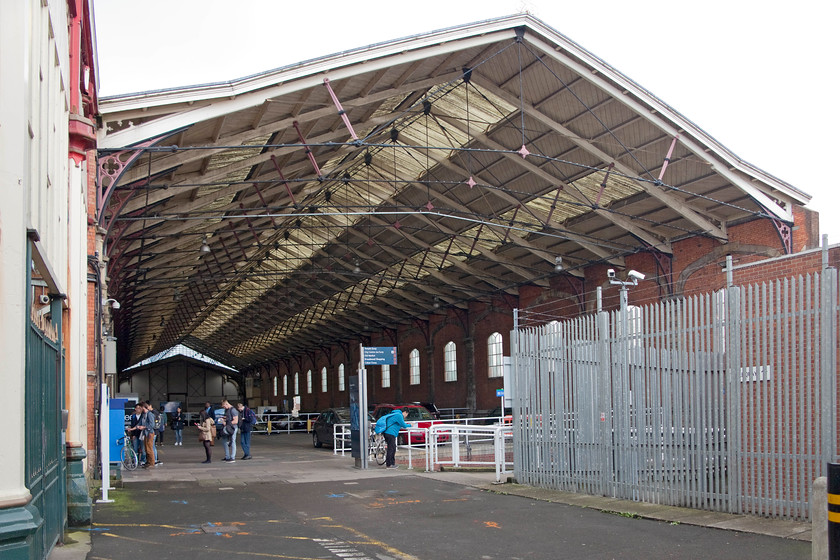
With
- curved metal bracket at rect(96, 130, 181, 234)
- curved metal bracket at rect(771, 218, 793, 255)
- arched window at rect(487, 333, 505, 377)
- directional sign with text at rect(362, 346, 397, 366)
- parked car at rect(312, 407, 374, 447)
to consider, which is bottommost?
parked car at rect(312, 407, 374, 447)

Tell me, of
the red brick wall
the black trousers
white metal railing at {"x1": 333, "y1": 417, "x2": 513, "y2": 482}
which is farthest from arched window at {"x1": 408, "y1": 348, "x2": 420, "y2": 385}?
the black trousers

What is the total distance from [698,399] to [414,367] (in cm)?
3840

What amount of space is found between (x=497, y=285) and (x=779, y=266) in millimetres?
23537

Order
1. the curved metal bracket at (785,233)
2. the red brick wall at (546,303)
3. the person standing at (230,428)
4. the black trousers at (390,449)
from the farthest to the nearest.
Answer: the red brick wall at (546,303), the curved metal bracket at (785,233), the person standing at (230,428), the black trousers at (390,449)

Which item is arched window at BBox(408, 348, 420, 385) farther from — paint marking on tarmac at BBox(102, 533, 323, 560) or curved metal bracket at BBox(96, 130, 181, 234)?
paint marking on tarmac at BBox(102, 533, 323, 560)

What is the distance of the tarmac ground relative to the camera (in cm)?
797

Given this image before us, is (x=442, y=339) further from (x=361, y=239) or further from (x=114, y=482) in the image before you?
(x=114, y=482)

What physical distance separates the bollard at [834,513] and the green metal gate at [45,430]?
4.72m

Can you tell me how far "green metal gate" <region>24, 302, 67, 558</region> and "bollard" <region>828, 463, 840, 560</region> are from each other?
186 inches

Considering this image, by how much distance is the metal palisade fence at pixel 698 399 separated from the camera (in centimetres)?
852

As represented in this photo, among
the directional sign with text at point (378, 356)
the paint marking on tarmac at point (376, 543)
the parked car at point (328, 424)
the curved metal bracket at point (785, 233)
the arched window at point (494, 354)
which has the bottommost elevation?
the parked car at point (328, 424)

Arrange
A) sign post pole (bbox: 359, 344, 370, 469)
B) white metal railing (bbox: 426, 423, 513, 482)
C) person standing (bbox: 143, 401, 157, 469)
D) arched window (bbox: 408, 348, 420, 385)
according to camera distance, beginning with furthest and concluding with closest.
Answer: arched window (bbox: 408, 348, 420, 385) → person standing (bbox: 143, 401, 157, 469) → sign post pole (bbox: 359, 344, 370, 469) → white metal railing (bbox: 426, 423, 513, 482)

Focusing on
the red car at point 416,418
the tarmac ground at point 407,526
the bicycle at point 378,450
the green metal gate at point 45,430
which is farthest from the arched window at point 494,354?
the green metal gate at point 45,430

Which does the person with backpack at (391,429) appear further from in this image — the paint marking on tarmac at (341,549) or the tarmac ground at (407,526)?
the paint marking on tarmac at (341,549)
